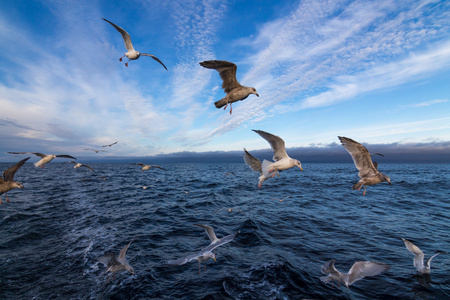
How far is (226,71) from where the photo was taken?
6492mm

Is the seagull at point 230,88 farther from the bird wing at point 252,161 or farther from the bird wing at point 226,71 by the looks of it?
the bird wing at point 252,161

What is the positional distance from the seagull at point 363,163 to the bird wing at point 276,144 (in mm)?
1825

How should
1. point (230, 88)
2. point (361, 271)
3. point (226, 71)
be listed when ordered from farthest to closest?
point (230, 88), point (226, 71), point (361, 271)

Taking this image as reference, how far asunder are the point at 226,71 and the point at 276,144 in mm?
2789

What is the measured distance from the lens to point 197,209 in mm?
13883

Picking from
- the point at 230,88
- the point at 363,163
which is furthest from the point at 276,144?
the point at 363,163

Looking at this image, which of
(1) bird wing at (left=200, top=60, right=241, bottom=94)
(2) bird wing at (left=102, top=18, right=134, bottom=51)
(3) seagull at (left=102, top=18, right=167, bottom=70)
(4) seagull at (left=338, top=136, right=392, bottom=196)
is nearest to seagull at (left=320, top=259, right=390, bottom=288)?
(4) seagull at (left=338, top=136, right=392, bottom=196)

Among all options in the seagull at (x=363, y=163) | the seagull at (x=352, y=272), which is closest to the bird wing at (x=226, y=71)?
the seagull at (x=363, y=163)

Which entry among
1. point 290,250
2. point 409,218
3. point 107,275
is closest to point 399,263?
point 290,250

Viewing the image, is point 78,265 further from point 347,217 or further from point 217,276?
point 347,217

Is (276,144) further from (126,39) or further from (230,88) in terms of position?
(126,39)

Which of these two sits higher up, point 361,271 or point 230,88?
point 230,88

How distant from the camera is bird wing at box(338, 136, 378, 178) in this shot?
21.6 ft

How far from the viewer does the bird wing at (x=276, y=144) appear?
648cm
